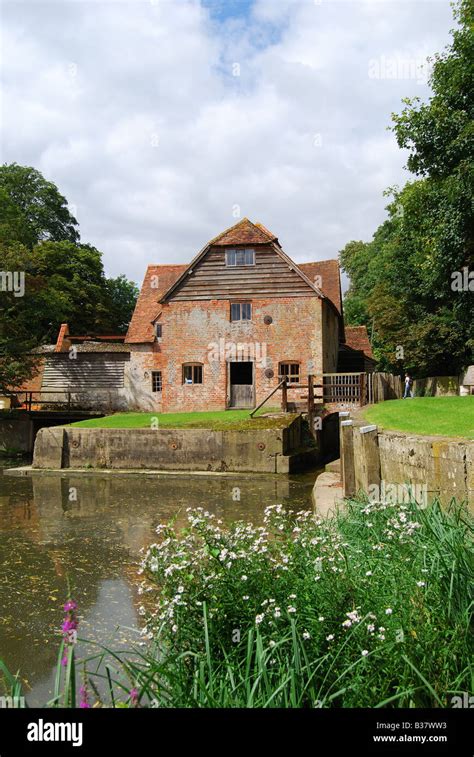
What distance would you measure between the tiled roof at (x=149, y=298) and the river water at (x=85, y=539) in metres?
12.9

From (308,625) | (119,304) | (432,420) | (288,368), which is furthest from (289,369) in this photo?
(119,304)

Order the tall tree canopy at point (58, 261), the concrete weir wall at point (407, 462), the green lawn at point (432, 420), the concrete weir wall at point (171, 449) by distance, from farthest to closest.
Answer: the tall tree canopy at point (58, 261) → the concrete weir wall at point (171, 449) → the green lawn at point (432, 420) → the concrete weir wall at point (407, 462)

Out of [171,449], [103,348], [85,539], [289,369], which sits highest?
[103,348]

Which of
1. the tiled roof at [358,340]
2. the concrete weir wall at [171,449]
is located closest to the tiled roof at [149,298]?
the concrete weir wall at [171,449]

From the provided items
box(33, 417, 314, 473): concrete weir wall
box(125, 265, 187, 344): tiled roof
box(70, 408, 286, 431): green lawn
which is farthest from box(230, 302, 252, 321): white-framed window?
box(33, 417, 314, 473): concrete weir wall

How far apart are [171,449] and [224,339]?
30.4 ft

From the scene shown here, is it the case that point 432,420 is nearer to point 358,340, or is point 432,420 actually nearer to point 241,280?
point 241,280

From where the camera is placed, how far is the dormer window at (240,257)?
1149 inches

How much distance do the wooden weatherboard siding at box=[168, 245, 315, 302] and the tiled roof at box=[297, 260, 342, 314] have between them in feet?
18.4

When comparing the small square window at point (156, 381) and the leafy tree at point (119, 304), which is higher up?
the leafy tree at point (119, 304)

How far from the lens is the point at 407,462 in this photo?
9438mm

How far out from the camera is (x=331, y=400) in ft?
81.4

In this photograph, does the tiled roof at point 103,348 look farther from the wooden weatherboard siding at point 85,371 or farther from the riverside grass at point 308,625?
the riverside grass at point 308,625
